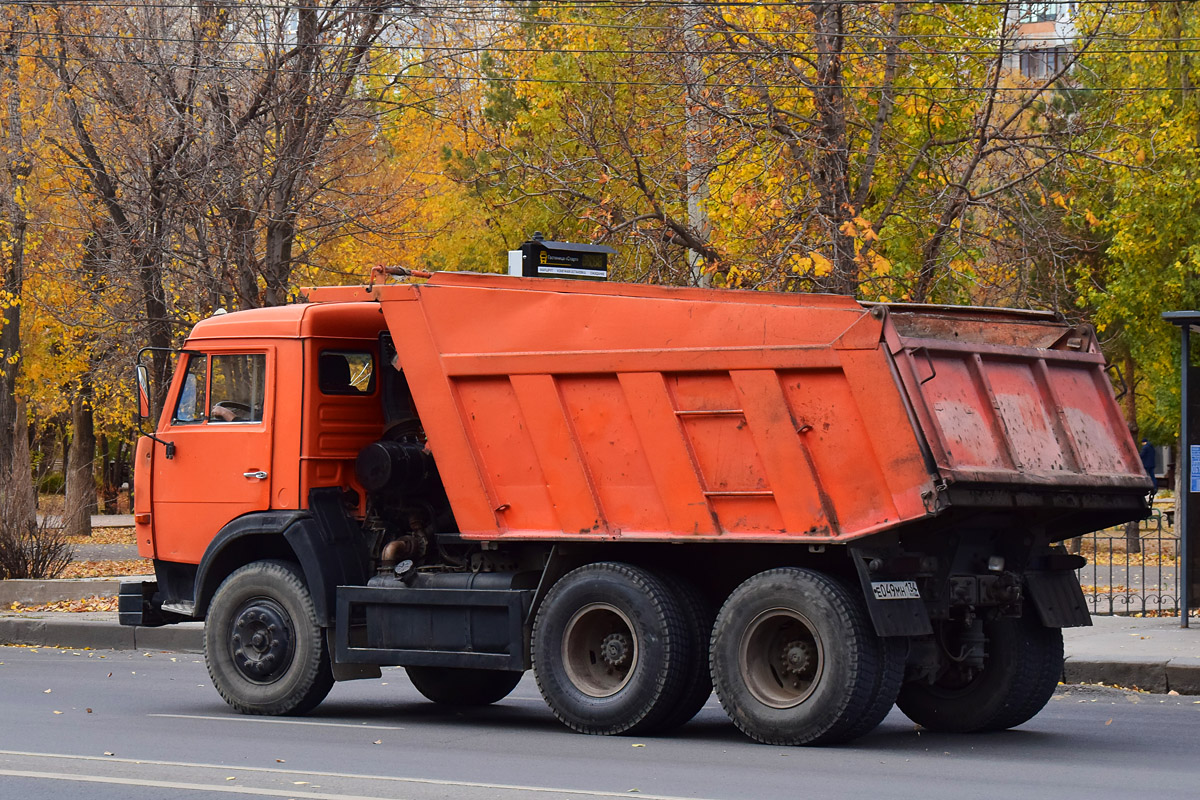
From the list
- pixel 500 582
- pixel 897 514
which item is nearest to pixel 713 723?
pixel 500 582

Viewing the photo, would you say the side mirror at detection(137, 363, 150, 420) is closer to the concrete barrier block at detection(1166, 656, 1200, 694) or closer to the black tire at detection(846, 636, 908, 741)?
the black tire at detection(846, 636, 908, 741)

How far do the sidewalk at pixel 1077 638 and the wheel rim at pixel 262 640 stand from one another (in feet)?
16.5

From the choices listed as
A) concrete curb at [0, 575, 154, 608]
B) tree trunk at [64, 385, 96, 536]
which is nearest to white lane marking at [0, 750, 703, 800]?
concrete curb at [0, 575, 154, 608]

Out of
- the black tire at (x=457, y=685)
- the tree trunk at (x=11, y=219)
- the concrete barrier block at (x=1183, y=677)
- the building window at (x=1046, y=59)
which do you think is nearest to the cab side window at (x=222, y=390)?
the black tire at (x=457, y=685)

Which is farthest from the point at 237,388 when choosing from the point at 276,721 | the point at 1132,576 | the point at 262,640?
the point at 1132,576

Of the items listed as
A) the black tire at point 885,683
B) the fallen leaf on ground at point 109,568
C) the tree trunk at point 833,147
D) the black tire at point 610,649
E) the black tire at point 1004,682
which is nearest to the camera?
the black tire at point 885,683

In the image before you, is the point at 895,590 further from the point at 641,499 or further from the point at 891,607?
the point at 641,499

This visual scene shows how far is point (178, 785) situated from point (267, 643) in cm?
313

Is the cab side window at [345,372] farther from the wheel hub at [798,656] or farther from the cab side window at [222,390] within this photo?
the wheel hub at [798,656]

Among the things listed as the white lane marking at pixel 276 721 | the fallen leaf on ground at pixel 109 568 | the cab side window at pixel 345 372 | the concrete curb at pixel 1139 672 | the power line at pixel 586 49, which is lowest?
the fallen leaf on ground at pixel 109 568

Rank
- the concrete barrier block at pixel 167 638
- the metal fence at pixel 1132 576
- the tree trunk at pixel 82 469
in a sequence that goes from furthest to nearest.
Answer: the tree trunk at pixel 82 469
the metal fence at pixel 1132 576
the concrete barrier block at pixel 167 638

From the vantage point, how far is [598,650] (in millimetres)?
9836

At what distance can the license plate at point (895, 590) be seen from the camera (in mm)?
8750

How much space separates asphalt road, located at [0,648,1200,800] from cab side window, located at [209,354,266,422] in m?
1.97
